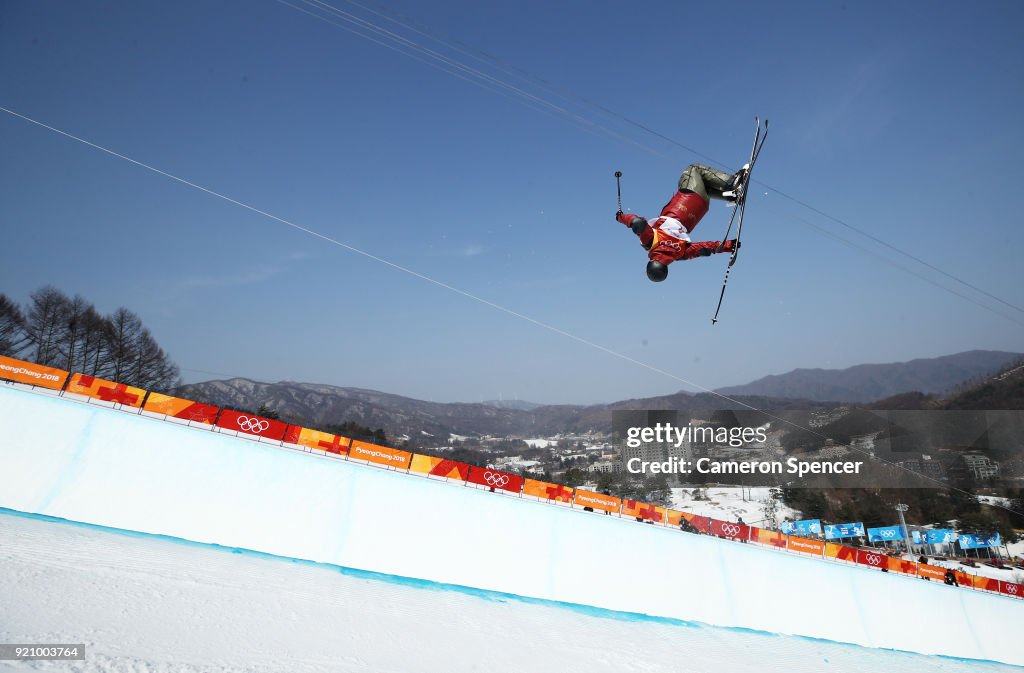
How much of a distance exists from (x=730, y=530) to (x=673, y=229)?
18.4 meters

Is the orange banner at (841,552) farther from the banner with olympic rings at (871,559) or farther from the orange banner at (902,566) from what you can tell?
the orange banner at (902,566)

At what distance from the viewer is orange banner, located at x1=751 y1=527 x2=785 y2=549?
20.8 meters

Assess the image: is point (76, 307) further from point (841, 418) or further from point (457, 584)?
point (841, 418)

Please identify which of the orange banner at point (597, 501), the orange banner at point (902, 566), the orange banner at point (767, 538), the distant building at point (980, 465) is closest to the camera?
the orange banner at point (767, 538)

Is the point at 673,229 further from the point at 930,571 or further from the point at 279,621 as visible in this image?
the point at 930,571

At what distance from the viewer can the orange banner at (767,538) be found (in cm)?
2078

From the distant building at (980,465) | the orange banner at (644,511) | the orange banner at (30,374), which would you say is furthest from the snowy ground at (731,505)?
the orange banner at (30,374)

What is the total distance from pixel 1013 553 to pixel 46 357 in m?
99.3

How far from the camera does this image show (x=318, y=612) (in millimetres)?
7152

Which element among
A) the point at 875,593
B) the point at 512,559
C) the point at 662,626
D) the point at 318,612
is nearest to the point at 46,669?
the point at 318,612

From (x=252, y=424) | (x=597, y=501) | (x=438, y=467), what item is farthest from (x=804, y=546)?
(x=252, y=424)

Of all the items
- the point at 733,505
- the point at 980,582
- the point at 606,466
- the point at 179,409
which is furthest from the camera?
the point at 606,466

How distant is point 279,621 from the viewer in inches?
253

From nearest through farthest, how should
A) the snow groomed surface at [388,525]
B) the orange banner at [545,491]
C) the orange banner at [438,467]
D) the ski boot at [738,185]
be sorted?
the ski boot at [738,185]
the snow groomed surface at [388,525]
the orange banner at [438,467]
the orange banner at [545,491]
